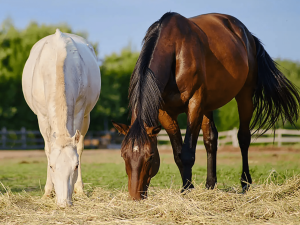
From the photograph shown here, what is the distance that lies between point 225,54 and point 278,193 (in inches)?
76.5

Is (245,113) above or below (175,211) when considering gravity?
above

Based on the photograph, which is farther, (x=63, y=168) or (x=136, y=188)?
(x=63, y=168)

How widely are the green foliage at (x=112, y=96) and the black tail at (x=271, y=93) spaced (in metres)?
22.8

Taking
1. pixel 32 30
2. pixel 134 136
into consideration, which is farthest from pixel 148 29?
pixel 32 30

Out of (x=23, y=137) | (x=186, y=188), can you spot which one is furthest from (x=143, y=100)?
(x=23, y=137)

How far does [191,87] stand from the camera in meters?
4.50

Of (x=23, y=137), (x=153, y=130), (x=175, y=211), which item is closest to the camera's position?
(x=175, y=211)

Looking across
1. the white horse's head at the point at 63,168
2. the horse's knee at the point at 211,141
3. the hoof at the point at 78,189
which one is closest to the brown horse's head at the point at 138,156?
the white horse's head at the point at 63,168

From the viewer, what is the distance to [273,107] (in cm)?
653

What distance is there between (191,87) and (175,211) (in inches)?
60.5

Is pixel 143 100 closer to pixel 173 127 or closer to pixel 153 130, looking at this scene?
pixel 153 130

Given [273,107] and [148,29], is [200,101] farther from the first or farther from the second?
[273,107]

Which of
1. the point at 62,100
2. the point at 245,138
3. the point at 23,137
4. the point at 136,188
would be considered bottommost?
the point at 23,137

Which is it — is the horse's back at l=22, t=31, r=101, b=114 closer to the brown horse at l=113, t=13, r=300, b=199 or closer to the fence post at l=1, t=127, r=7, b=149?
the brown horse at l=113, t=13, r=300, b=199
